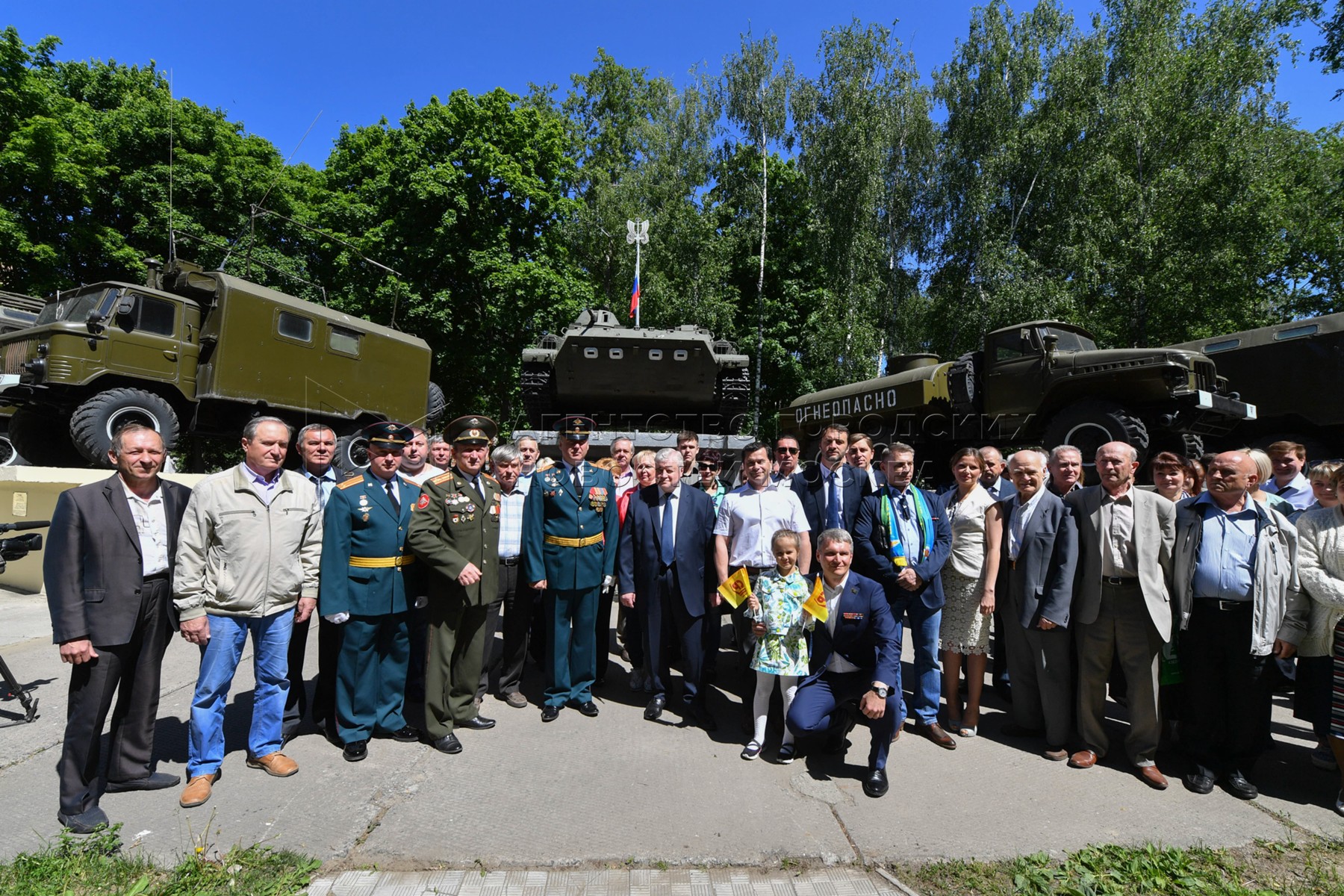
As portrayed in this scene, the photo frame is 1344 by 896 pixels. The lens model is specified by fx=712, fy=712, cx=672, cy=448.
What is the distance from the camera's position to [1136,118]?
19672 millimetres

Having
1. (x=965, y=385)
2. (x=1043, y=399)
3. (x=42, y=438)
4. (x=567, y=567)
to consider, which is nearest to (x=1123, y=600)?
(x=567, y=567)

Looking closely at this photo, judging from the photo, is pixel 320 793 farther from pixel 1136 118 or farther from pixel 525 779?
pixel 1136 118

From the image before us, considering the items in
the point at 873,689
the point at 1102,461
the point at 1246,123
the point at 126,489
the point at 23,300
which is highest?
the point at 1246,123

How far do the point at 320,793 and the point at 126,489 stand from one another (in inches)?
66.4

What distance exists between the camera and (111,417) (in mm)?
8555

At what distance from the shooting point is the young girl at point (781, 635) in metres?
3.92

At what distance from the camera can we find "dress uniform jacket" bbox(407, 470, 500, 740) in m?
4.05

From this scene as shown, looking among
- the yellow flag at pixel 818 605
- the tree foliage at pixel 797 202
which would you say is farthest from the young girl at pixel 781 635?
the tree foliage at pixel 797 202

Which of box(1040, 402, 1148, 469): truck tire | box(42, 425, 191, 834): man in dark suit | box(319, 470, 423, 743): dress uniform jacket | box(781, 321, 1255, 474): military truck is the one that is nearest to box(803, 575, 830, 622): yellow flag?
box(319, 470, 423, 743): dress uniform jacket

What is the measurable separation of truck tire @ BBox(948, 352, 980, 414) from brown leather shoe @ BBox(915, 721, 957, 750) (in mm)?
7238

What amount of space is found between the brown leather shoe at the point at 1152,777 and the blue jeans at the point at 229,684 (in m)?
4.47

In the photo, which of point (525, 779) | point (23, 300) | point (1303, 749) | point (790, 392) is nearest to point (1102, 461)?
point (1303, 749)

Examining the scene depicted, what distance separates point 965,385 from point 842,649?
7.78m

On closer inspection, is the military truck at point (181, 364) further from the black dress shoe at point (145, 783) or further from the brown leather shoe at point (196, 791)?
the brown leather shoe at point (196, 791)
